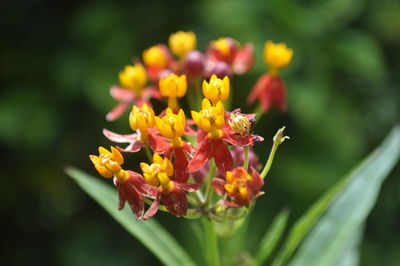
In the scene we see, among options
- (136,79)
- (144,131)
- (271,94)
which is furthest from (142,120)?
(271,94)

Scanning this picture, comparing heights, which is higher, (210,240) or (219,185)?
(219,185)

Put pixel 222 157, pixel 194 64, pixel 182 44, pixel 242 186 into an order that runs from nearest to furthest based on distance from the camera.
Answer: pixel 242 186, pixel 222 157, pixel 194 64, pixel 182 44

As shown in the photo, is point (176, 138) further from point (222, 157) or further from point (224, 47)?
point (224, 47)

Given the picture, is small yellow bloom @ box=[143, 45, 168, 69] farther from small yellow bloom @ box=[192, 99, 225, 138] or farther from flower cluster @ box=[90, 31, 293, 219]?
small yellow bloom @ box=[192, 99, 225, 138]

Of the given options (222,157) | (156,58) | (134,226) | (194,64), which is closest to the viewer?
(222,157)

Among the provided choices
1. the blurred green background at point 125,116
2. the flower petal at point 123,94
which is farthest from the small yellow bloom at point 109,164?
the blurred green background at point 125,116

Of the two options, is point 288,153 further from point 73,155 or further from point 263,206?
point 73,155
